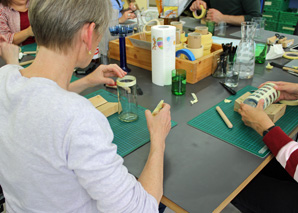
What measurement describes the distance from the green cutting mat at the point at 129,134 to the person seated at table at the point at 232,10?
5.53 feet

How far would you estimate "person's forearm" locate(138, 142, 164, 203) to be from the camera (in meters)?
0.74

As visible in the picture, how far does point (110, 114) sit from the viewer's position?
1.18 m

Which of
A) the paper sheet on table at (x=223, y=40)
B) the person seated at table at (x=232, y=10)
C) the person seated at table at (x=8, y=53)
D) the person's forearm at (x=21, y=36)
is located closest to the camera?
the person seated at table at (x=8, y=53)

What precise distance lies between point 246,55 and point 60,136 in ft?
4.00

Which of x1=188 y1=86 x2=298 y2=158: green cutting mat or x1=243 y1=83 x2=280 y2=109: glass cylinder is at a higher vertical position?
x1=243 y1=83 x2=280 y2=109: glass cylinder

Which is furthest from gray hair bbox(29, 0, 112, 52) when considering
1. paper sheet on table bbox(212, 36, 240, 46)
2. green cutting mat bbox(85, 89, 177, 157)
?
paper sheet on table bbox(212, 36, 240, 46)

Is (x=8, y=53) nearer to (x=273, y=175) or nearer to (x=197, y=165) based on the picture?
(x=197, y=165)

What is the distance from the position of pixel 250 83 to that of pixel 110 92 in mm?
759

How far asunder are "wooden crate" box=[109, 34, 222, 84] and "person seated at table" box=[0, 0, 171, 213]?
75cm

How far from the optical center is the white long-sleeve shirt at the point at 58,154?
0.59 metres

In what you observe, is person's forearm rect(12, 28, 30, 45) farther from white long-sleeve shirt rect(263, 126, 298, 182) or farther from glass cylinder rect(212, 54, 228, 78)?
white long-sleeve shirt rect(263, 126, 298, 182)

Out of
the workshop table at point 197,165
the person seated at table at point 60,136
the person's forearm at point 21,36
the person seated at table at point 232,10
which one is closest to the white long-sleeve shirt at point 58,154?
the person seated at table at point 60,136

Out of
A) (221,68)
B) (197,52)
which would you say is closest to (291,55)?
(221,68)

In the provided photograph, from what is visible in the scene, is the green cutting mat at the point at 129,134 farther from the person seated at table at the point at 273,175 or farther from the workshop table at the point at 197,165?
the person seated at table at the point at 273,175
